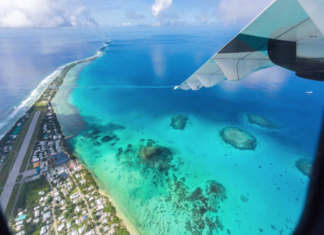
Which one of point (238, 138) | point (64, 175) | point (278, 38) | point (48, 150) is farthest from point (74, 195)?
point (238, 138)

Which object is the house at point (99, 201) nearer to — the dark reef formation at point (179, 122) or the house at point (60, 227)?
the house at point (60, 227)

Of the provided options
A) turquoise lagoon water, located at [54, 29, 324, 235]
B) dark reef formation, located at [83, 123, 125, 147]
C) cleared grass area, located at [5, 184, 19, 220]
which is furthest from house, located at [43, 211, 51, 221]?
dark reef formation, located at [83, 123, 125, 147]

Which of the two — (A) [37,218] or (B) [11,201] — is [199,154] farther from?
(B) [11,201]

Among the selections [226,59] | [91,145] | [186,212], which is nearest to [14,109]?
[91,145]

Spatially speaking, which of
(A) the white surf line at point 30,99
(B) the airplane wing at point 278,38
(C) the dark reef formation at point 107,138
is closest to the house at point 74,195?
(C) the dark reef formation at point 107,138

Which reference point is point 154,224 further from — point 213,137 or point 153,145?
point 213,137
